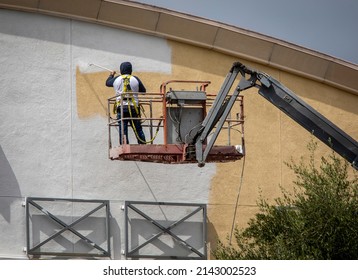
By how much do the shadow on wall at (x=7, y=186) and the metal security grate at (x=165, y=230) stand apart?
9.20ft

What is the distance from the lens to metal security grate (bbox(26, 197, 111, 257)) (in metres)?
34.8

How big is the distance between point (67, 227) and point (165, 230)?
2571 millimetres

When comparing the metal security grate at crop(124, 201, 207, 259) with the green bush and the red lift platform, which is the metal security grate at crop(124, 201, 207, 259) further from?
the red lift platform

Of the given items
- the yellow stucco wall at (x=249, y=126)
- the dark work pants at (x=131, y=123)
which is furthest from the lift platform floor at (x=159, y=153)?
Result: the yellow stucco wall at (x=249, y=126)

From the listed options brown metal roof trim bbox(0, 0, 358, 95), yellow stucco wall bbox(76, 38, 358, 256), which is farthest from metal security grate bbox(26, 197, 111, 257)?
brown metal roof trim bbox(0, 0, 358, 95)

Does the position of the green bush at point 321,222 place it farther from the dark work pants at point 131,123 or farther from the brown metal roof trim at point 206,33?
the brown metal roof trim at point 206,33

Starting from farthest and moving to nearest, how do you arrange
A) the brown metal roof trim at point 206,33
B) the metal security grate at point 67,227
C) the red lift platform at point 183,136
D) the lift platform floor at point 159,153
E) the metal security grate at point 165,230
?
the brown metal roof trim at point 206,33
the metal security grate at point 165,230
the metal security grate at point 67,227
the lift platform floor at point 159,153
the red lift platform at point 183,136

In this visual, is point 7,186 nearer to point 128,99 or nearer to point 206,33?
point 128,99

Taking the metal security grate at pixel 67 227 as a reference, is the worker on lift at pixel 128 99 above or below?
above

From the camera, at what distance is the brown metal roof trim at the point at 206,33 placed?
119ft

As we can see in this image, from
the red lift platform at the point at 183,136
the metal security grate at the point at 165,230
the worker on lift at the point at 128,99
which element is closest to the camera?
the red lift platform at the point at 183,136

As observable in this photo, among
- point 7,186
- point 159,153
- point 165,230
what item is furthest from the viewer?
point 165,230

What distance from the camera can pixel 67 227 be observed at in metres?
35.0

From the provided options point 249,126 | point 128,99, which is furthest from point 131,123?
point 249,126
